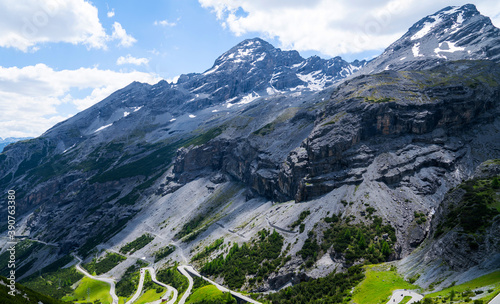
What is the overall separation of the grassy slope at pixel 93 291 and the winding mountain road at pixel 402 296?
104 m

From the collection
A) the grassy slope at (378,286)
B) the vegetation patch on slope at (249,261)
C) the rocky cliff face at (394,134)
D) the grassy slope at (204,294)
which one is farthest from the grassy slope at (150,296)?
the grassy slope at (378,286)

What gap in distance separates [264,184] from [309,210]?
48.7m

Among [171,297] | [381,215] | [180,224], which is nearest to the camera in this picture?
[381,215]

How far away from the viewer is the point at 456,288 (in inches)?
1731

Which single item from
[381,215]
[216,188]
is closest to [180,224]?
[216,188]

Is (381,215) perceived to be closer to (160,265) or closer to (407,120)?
(407,120)

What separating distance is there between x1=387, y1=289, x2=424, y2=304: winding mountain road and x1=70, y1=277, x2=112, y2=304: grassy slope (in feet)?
340

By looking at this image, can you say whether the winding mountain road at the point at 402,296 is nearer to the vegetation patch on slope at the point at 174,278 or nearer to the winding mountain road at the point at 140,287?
the winding mountain road at the point at 140,287

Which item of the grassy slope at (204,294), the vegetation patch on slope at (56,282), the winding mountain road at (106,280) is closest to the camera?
the grassy slope at (204,294)

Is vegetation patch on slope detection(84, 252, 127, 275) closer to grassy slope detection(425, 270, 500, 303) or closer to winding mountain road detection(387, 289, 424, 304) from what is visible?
winding mountain road detection(387, 289, 424, 304)

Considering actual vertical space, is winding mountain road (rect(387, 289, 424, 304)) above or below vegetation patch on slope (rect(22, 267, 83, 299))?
above

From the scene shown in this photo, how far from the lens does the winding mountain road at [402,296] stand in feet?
156

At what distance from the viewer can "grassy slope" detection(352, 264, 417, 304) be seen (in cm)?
5266

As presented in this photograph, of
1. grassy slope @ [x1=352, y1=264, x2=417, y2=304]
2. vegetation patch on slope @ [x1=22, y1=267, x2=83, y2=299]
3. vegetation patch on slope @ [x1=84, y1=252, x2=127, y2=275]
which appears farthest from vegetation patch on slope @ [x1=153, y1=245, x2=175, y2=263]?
grassy slope @ [x1=352, y1=264, x2=417, y2=304]
